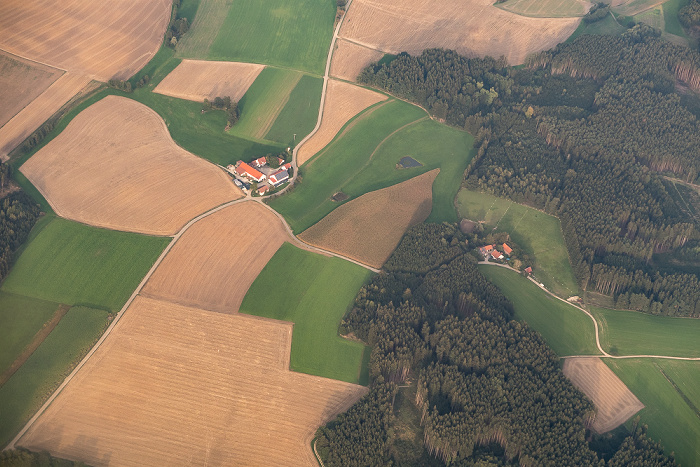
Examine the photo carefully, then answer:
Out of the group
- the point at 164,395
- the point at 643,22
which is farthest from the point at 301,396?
the point at 643,22

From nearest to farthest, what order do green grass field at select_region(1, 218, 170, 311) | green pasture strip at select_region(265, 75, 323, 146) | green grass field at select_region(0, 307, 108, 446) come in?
green grass field at select_region(0, 307, 108, 446)
green grass field at select_region(1, 218, 170, 311)
green pasture strip at select_region(265, 75, 323, 146)

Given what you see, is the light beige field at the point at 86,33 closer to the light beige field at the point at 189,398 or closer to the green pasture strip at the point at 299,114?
the green pasture strip at the point at 299,114

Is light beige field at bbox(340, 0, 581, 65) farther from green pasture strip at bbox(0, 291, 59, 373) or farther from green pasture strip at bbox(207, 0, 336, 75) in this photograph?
green pasture strip at bbox(0, 291, 59, 373)

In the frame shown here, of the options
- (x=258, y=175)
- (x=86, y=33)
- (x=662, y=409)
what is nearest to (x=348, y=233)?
(x=258, y=175)

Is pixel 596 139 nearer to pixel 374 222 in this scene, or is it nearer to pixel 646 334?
Result: pixel 646 334

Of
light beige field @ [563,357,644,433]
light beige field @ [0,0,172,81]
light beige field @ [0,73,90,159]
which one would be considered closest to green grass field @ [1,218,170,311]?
light beige field @ [0,73,90,159]

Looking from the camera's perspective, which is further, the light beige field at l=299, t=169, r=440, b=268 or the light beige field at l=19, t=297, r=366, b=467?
the light beige field at l=299, t=169, r=440, b=268

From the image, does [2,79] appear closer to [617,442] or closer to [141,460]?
[141,460]
